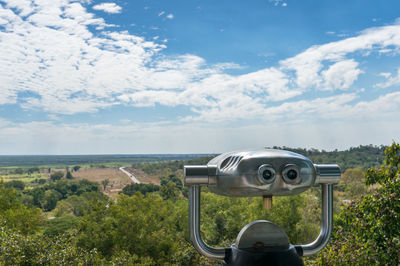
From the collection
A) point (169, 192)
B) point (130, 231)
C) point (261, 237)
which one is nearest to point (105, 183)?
point (169, 192)

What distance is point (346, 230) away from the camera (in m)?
4.41

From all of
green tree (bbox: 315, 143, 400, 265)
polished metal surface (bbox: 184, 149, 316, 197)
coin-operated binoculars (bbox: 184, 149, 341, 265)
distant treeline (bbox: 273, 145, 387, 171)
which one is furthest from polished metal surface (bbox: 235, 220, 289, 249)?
distant treeline (bbox: 273, 145, 387, 171)

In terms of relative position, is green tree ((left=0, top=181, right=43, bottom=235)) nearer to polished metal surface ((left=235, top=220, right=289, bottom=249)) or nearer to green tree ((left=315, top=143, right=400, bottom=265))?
green tree ((left=315, top=143, right=400, bottom=265))

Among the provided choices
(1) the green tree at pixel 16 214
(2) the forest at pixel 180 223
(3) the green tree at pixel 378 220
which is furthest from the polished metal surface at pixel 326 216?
(1) the green tree at pixel 16 214

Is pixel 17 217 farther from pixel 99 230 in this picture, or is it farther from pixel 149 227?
pixel 149 227

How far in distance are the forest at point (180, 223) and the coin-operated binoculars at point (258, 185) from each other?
0.11 meters

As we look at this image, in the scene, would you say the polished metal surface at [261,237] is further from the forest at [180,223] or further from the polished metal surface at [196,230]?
the forest at [180,223]

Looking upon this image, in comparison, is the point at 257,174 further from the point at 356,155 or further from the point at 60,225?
the point at 356,155

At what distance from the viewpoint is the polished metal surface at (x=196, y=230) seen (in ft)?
3.64

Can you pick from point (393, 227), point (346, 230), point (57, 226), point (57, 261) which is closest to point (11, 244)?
point (57, 261)

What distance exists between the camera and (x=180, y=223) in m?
23.8

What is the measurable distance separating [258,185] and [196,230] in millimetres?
300

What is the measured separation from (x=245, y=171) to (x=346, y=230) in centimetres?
403

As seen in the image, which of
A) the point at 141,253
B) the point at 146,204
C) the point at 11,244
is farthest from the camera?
the point at 146,204
